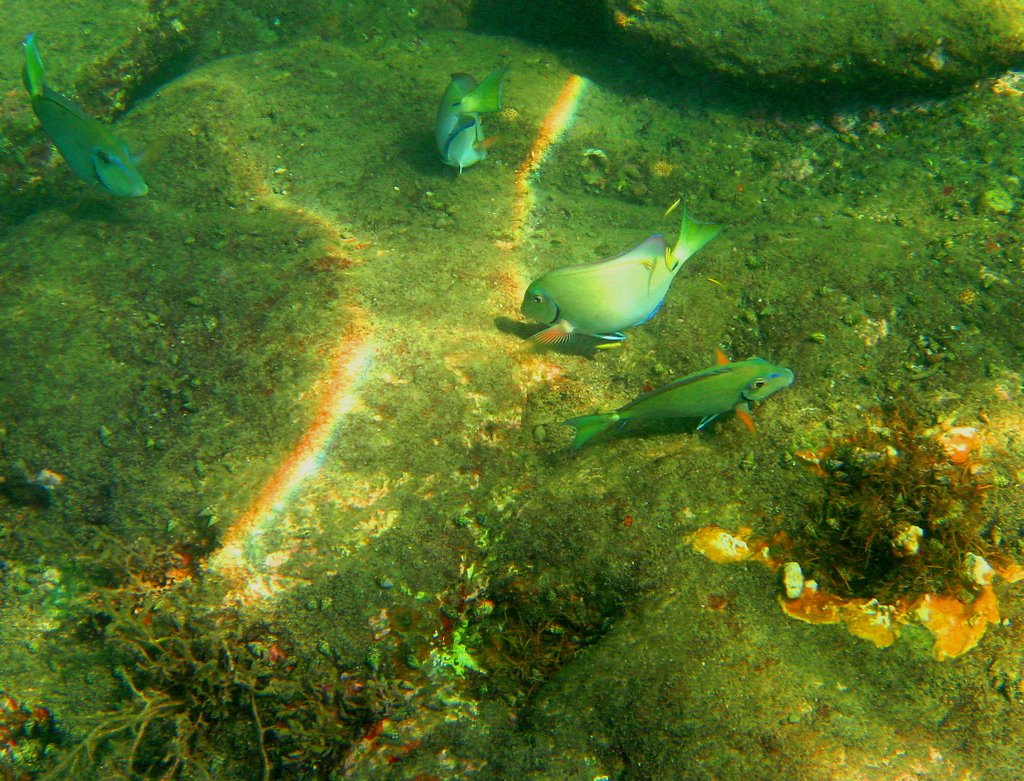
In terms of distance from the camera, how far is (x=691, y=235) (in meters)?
3.22

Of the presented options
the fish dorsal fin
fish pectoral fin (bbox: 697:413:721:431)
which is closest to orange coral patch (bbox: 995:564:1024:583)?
fish pectoral fin (bbox: 697:413:721:431)

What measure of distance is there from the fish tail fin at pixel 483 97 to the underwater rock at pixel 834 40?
206 centimetres

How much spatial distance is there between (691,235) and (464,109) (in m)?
2.34

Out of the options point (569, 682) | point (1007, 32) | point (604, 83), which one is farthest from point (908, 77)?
point (569, 682)

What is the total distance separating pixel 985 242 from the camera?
377 centimetres

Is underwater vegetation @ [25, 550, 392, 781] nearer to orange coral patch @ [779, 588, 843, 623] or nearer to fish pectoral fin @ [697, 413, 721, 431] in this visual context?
orange coral patch @ [779, 588, 843, 623]

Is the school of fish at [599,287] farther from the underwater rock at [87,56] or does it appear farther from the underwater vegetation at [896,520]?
the underwater rock at [87,56]

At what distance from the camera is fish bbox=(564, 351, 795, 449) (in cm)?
Result: 278

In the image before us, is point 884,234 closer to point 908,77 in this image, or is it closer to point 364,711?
point 908,77

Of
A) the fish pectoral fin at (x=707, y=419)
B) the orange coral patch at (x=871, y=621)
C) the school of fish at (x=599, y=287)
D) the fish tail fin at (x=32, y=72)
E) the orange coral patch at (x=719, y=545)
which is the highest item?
the fish tail fin at (x=32, y=72)

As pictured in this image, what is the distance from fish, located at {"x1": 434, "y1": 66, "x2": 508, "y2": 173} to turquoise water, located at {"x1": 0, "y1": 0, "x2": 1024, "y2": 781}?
19.3 inches

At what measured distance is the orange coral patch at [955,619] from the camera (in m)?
2.36

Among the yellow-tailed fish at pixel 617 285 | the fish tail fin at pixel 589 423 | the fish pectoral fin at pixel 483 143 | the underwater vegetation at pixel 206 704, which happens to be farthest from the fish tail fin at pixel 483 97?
the underwater vegetation at pixel 206 704

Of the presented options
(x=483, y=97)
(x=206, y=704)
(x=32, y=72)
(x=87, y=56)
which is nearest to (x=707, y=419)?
(x=206, y=704)
